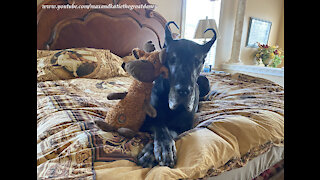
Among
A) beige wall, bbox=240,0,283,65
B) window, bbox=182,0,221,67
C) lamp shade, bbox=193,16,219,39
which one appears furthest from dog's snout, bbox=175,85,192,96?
beige wall, bbox=240,0,283,65

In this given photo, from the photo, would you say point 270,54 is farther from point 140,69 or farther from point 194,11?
point 140,69

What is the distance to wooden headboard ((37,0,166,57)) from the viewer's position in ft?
7.55

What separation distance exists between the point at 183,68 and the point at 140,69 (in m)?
0.18

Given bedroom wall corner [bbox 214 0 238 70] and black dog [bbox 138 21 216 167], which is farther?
bedroom wall corner [bbox 214 0 238 70]

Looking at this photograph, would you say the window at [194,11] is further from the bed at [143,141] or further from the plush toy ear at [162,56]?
the plush toy ear at [162,56]

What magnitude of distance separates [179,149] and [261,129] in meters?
0.43

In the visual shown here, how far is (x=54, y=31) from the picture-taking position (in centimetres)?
232

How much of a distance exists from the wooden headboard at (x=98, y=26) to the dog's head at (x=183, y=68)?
205cm

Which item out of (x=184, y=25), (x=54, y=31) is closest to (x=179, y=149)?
(x=54, y=31)

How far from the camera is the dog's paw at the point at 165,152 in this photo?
591 millimetres

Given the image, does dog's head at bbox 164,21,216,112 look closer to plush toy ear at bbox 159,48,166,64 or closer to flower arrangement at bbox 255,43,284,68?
plush toy ear at bbox 159,48,166,64

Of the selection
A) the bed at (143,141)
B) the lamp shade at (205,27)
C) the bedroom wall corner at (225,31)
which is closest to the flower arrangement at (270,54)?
the bedroom wall corner at (225,31)
